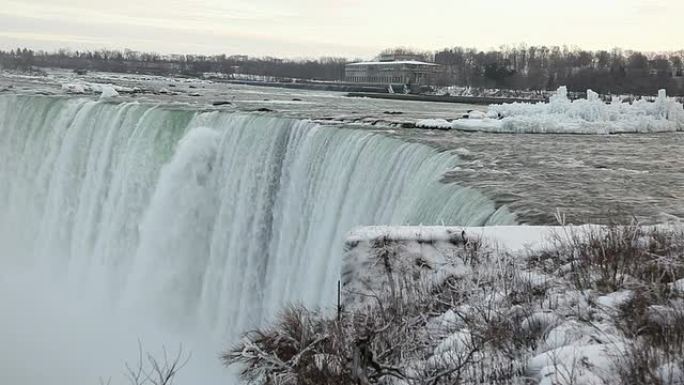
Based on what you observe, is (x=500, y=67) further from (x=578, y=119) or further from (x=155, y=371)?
(x=155, y=371)

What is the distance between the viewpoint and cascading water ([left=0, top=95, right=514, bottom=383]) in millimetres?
11320

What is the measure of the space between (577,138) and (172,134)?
10.3m

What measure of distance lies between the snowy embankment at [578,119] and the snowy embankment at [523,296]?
45.0 ft

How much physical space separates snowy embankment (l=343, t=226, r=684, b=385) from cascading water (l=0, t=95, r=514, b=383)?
2.34 metres

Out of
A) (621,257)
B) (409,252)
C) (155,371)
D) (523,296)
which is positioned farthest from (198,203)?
(523,296)

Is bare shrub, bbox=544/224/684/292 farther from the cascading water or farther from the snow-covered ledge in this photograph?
the cascading water

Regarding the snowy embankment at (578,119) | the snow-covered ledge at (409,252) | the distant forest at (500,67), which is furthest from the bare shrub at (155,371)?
the distant forest at (500,67)

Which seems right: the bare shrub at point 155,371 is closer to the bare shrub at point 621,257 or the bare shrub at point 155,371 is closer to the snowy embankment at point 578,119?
the bare shrub at point 621,257

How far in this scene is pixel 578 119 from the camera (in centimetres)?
2205

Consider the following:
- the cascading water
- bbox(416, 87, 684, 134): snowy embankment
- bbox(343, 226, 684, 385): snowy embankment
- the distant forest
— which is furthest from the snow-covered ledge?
the distant forest

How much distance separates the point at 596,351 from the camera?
11.9 ft

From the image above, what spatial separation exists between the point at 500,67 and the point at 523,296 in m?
66.8

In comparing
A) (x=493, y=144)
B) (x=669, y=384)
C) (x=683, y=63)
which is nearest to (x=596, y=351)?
(x=669, y=384)

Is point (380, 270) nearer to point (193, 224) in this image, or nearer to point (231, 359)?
point (231, 359)
